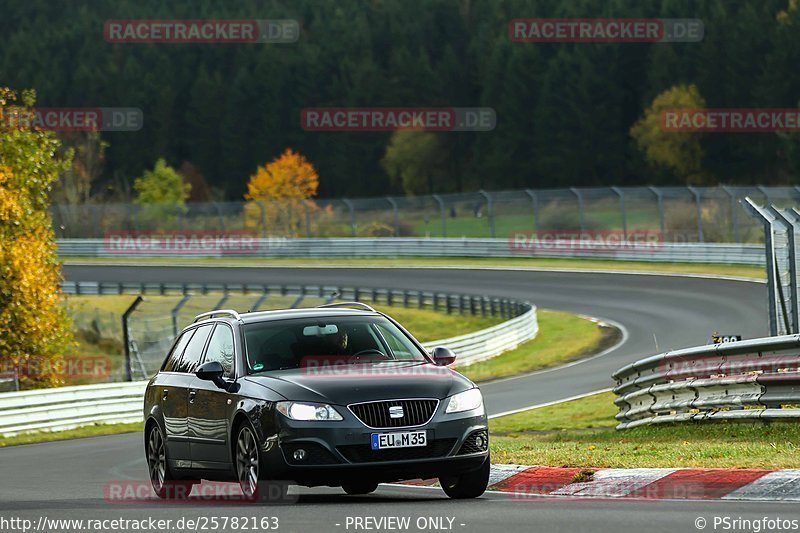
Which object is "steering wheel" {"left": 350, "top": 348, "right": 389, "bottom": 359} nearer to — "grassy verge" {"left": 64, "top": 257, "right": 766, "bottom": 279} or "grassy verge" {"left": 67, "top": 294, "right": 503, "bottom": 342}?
"grassy verge" {"left": 67, "top": 294, "right": 503, "bottom": 342}

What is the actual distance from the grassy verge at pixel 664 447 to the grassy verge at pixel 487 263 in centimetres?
2910

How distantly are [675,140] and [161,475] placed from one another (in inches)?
3832

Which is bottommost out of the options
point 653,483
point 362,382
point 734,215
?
point 653,483

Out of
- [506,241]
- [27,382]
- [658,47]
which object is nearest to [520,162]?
[658,47]

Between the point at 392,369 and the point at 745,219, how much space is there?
145 ft

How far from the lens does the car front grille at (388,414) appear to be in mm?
9875

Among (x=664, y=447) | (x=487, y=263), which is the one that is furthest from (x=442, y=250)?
(x=664, y=447)

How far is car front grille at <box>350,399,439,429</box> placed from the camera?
9.88 metres

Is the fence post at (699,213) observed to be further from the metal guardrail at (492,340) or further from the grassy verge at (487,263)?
the metal guardrail at (492,340)

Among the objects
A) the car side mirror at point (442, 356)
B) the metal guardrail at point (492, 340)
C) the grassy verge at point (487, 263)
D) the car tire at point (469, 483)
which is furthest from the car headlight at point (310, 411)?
the grassy verge at point (487, 263)

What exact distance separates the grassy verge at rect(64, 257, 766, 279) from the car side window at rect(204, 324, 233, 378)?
1355 inches

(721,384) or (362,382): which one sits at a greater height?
(362,382)

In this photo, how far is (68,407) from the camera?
82.9ft

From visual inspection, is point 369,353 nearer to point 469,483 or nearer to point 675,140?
point 469,483
